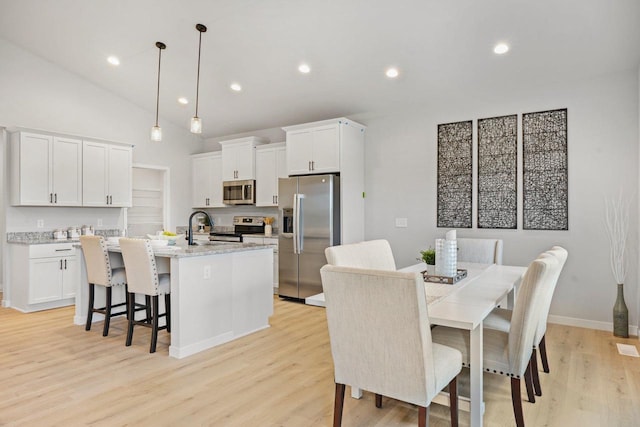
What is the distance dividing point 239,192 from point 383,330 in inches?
200

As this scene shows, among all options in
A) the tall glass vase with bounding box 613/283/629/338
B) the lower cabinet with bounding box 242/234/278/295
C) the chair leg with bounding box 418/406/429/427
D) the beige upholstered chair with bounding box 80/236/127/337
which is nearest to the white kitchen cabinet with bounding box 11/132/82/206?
the beige upholstered chair with bounding box 80/236/127/337

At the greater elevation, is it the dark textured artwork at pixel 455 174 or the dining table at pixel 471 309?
the dark textured artwork at pixel 455 174

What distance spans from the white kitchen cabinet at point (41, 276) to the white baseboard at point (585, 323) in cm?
551

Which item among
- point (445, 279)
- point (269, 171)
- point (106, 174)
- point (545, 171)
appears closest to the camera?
point (445, 279)

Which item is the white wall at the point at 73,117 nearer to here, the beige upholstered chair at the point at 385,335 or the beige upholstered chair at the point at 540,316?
the beige upholstered chair at the point at 385,335

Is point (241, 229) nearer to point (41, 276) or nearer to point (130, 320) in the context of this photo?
point (41, 276)

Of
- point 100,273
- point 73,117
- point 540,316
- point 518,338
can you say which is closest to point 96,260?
point 100,273

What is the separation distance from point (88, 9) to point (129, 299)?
10.3ft

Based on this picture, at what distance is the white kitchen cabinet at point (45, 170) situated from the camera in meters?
4.96

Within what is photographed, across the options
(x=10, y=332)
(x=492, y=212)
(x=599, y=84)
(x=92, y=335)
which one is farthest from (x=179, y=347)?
(x=599, y=84)

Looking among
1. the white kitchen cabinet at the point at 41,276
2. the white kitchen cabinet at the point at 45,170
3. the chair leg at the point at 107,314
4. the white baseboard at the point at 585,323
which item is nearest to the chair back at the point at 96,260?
the chair leg at the point at 107,314

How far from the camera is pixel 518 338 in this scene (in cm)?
199

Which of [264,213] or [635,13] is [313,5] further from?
[264,213]

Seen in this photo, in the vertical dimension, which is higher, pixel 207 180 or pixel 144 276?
pixel 207 180
